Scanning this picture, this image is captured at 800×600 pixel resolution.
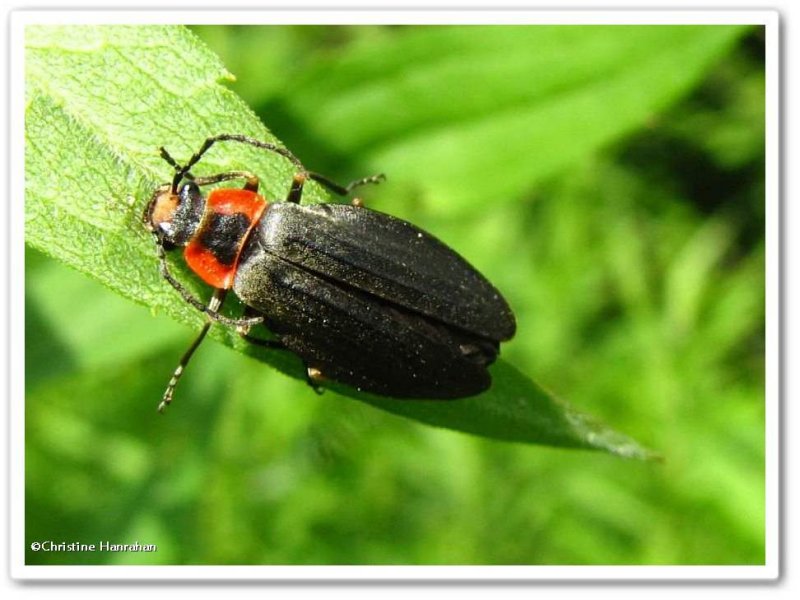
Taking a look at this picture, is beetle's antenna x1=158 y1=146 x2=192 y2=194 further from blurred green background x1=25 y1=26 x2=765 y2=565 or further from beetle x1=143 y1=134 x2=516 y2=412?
blurred green background x1=25 y1=26 x2=765 y2=565

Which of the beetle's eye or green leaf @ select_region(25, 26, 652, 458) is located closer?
green leaf @ select_region(25, 26, 652, 458)

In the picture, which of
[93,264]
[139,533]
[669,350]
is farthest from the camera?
[669,350]

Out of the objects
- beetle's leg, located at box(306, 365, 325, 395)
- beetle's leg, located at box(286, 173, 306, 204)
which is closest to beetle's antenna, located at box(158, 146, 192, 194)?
beetle's leg, located at box(286, 173, 306, 204)

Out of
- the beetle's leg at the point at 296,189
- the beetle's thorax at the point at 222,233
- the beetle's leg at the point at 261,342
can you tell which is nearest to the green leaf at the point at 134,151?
the beetle's leg at the point at 261,342

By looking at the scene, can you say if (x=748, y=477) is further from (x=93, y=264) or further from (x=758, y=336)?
(x=93, y=264)

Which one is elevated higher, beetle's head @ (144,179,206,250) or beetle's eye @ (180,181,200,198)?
beetle's eye @ (180,181,200,198)

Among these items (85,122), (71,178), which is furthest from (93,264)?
(85,122)

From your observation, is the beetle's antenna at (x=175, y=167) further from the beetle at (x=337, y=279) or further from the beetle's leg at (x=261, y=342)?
the beetle's leg at (x=261, y=342)

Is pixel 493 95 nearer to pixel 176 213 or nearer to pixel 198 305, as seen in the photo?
pixel 176 213
